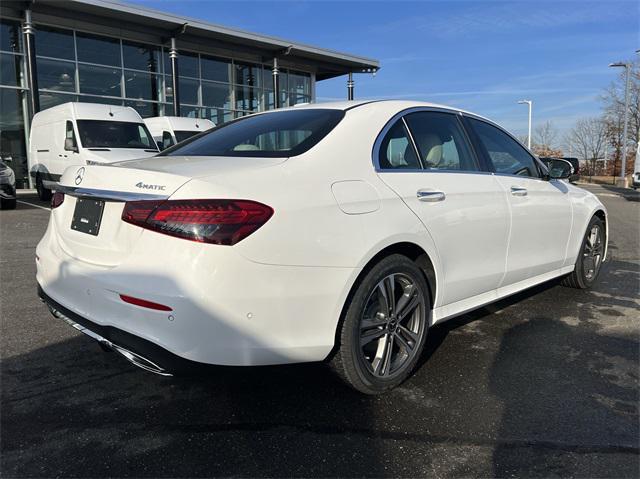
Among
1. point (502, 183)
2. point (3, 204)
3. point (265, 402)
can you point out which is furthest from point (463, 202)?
point (3, 204)

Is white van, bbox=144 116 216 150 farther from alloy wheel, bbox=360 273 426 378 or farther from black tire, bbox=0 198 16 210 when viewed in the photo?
alloy wheel, bbox=360 273 426 378

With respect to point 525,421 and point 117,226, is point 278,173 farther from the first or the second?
point 525,421

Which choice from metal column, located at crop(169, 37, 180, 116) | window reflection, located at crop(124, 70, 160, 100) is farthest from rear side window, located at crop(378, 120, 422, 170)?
window reflection, located at crop(124, 70, 160, 100)

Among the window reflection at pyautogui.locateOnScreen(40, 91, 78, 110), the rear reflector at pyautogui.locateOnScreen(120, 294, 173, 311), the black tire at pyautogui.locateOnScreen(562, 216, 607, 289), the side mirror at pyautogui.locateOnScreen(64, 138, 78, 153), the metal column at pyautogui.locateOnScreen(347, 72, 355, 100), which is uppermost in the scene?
the metal column at pyautogui.locateOnScreen(347, 72, 355, 100)

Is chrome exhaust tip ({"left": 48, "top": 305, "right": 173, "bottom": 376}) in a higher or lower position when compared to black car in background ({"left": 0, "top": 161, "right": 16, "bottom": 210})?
lower

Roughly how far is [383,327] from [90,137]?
12.1 meters

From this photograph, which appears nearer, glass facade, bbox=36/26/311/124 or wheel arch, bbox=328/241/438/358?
wheel arch, bbox=328/241/438/358

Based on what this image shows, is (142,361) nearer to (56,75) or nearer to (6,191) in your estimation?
(6,191)

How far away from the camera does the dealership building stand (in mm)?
18375

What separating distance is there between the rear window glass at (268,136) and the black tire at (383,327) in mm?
770

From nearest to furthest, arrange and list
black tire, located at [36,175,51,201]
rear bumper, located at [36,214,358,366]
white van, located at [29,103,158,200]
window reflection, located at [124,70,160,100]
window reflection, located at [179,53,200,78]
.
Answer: rear bumper, located at [36,214,358,366] → white van, located at [29,103,158,200] → black tire, located at [36,175,51,201] → window reflection, located at [124,70,160,100] → window reflection, located at [179,53,200,78]

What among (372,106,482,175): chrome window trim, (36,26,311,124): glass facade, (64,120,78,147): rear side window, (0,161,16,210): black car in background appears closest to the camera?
(372,106,482,175): chrome window trim

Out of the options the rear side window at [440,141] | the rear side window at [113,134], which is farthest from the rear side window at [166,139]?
the rear side window at [440,141]

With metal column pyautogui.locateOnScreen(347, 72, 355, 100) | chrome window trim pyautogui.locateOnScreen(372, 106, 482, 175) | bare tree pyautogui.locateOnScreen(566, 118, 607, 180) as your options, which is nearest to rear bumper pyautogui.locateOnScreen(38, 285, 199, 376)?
chrome window trim pyautogui.locateOnScreen(372, 106, 482, 175)
